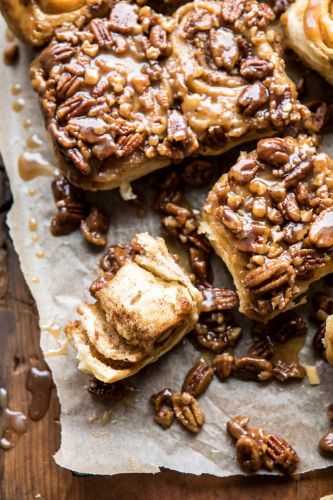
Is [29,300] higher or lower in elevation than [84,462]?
higher

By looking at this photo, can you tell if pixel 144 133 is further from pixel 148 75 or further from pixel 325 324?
pixel 325 324

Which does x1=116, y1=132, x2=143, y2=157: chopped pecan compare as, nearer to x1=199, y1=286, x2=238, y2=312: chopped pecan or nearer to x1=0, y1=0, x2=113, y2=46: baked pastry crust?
x1=0, y1=0, x2=113, y2=46: baked pastry crust

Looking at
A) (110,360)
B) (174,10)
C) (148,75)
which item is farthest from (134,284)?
(174,10)

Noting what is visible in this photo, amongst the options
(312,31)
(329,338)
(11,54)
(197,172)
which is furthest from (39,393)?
(312,31)

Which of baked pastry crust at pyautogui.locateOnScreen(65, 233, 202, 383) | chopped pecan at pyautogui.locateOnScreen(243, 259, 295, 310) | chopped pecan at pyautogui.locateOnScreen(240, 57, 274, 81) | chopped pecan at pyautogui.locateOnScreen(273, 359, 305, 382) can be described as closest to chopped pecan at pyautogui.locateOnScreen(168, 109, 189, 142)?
chopped pecan at pyautogui.locateOnScreen(240, 57, 274, 81)

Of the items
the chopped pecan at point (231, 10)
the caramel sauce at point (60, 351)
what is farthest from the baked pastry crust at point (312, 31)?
the caramel sauce at point (60, 351)

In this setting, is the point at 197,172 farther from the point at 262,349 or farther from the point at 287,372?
the point at 287,372
